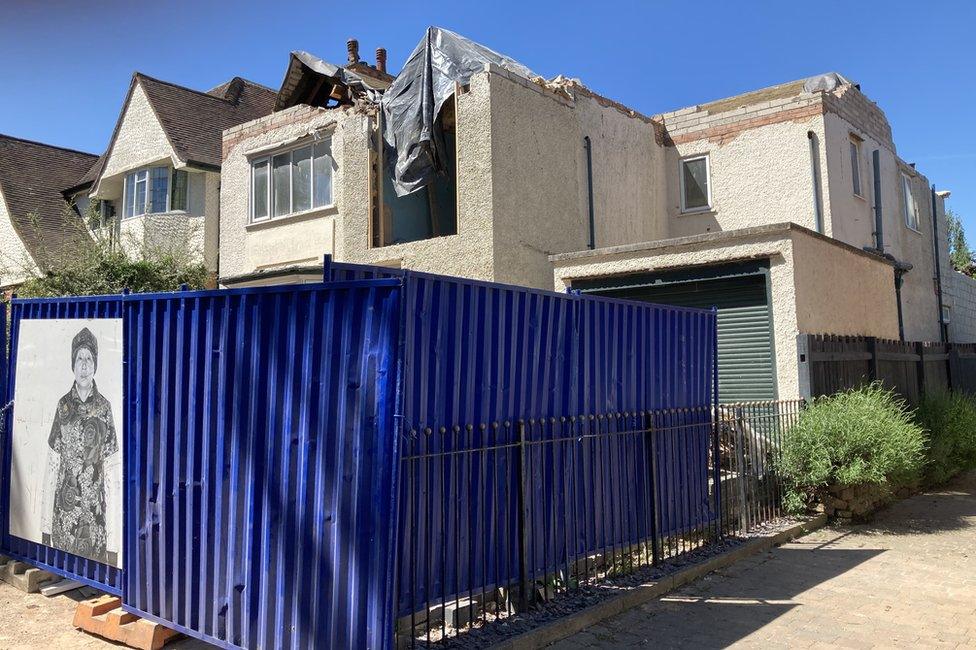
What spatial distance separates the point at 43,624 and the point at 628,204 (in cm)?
1318

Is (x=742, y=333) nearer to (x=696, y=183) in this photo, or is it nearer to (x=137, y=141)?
(x=696, y=183)

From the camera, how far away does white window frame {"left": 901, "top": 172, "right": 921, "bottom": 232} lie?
18.8 metres

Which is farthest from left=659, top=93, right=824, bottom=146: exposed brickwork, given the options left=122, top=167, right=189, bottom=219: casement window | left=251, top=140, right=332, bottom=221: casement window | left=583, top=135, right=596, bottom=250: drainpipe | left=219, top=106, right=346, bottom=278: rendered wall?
left=122, top=167, right=189, bottom=219: casement window

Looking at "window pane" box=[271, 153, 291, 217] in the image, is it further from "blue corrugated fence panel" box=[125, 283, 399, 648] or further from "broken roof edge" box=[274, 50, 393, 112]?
"blue corrugated fence panel" box=[125, 283, 399, 648]

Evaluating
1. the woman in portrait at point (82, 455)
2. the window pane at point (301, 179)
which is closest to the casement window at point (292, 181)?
the window pane at point (301, 179)

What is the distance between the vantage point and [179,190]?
22.2m

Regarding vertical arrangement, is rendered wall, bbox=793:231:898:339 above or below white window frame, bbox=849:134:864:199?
below

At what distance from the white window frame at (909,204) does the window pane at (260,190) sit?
51.5ft

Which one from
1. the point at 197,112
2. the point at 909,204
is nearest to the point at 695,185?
the point at 909,204

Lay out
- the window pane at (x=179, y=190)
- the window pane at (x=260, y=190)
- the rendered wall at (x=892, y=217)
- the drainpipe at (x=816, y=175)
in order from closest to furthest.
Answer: the drainpipe at (x=816, y=175), the rendered wall at (x=892, y=217), the window pane at (x=260, y=190), the window pane at (x=179, y=190)

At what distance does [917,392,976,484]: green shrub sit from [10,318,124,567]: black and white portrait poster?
35.9 feet

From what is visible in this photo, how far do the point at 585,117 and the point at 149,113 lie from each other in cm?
1476

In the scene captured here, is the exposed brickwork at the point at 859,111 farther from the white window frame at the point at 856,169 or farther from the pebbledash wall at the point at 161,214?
the pebbledash wall at the point at 161,214

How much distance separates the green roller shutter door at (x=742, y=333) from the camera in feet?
36.2
